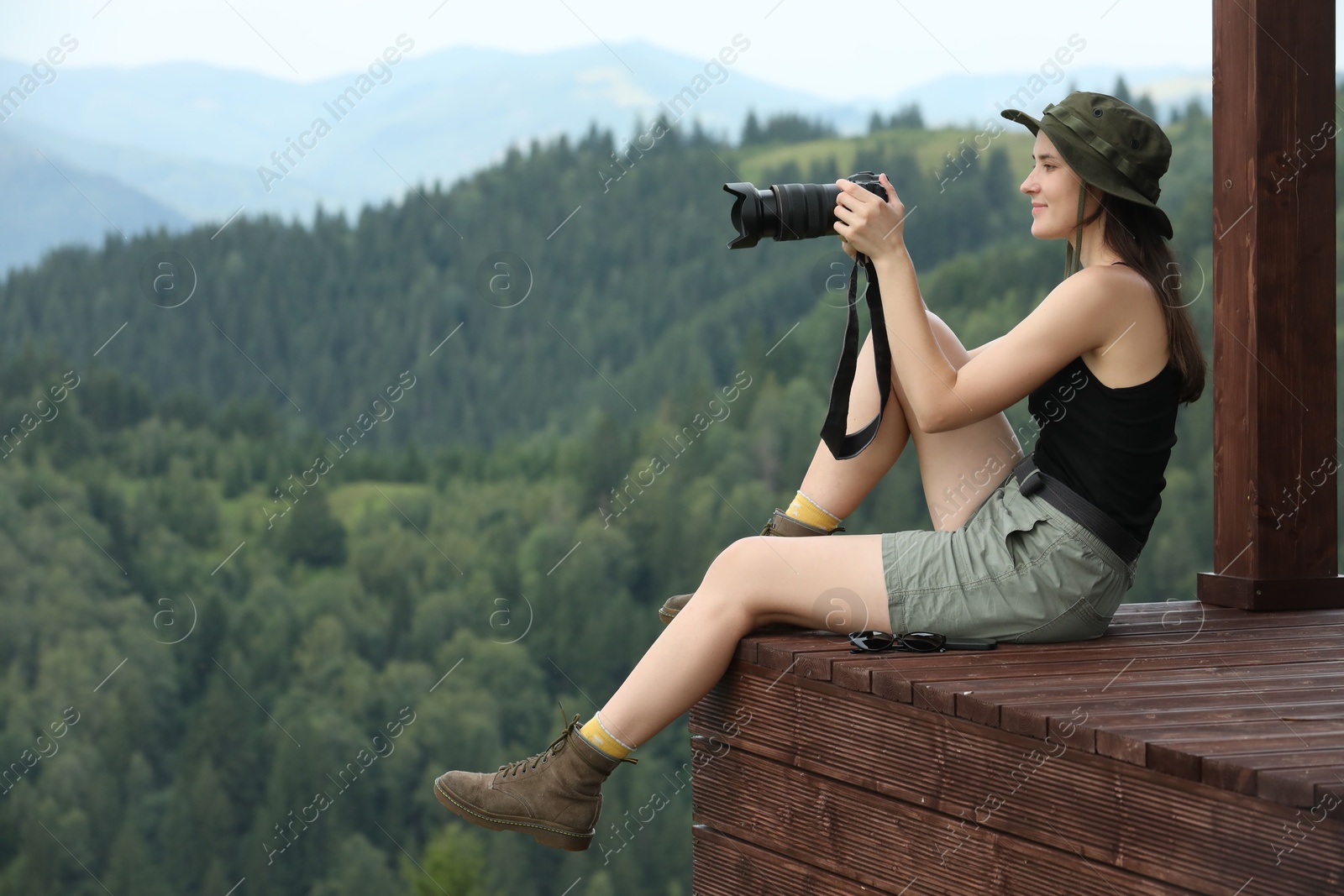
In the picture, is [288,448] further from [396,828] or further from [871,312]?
[871,312]

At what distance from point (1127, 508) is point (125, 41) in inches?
2796

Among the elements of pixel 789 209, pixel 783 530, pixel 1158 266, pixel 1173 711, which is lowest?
pixel 1173 711

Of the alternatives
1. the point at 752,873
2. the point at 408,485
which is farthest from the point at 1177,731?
the point at 408,485

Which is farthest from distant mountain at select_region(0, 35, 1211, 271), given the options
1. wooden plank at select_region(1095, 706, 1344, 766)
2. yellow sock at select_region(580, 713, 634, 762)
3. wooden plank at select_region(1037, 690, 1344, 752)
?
wooden plank at select_region(1095, 706, 1344, 766)

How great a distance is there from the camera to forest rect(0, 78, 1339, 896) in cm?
3064

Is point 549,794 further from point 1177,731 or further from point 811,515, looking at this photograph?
point 1177,731

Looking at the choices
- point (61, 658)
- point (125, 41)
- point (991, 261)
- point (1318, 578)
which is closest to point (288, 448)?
point (61, 658)

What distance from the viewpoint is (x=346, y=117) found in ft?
219

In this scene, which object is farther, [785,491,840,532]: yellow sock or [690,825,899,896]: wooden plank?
[785,491,840,532]: yellow sock

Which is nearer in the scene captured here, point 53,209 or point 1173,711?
point 1173,711

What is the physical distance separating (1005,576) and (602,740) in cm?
55

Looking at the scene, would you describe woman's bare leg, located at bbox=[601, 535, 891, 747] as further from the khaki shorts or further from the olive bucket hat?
the olive bucket hat

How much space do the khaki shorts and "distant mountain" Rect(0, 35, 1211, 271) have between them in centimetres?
4981

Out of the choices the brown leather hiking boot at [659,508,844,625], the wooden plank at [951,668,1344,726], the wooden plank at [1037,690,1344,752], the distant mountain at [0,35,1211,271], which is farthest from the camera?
the distant mountain at [0,35,1211,271]
